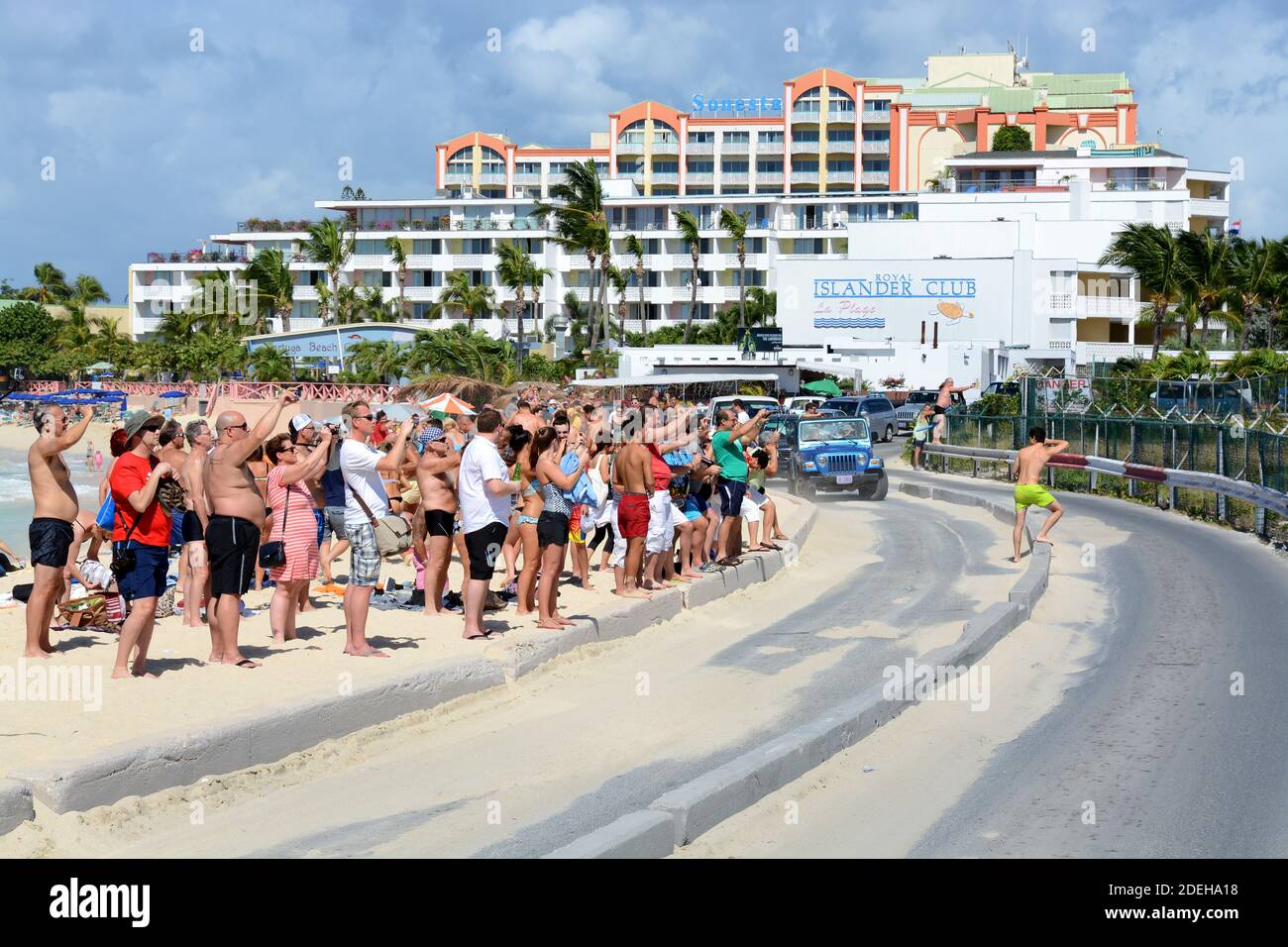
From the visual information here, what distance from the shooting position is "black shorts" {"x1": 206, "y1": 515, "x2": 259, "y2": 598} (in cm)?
1021

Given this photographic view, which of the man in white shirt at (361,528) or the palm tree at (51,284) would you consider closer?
the man in white shirt at (361,528)

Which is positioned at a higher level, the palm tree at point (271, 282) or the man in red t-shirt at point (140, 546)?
the palm tree at point (271, 282)

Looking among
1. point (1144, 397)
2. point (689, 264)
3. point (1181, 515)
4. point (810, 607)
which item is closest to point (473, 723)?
point (810, 607)

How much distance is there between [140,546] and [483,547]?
107 inches

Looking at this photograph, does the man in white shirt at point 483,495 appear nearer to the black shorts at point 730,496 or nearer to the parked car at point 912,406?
the black shorts at point 730,496

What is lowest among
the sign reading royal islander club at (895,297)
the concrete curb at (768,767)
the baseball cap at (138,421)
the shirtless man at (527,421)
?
the concrete curb at (768,767)

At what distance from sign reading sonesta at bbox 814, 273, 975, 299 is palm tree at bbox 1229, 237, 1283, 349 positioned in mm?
13552

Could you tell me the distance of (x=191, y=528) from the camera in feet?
37.6

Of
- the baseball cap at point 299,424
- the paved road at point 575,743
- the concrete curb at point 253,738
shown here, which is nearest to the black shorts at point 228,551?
the concrete curb at point 253,738

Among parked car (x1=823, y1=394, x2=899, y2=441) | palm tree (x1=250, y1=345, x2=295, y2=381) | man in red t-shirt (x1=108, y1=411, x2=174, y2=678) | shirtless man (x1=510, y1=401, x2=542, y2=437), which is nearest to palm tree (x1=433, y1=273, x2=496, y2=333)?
palm tree (x1=250, y1=345, x2=295, y2=381)

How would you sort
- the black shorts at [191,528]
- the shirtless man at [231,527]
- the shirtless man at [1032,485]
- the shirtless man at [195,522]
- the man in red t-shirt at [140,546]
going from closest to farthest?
1. the man in red t-shirt at [140,546]
2. the shirtless man at [231,527]
3. the shirtless man at [195,522]
4. the black shorts at [191,528]
5. the shirtless man at [1032,485]

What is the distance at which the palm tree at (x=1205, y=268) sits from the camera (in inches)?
2643

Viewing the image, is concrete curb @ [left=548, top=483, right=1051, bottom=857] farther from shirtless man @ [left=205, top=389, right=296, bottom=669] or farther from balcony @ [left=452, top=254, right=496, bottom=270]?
balcony @ [left=452, top=254, right=496, bottom=270]
